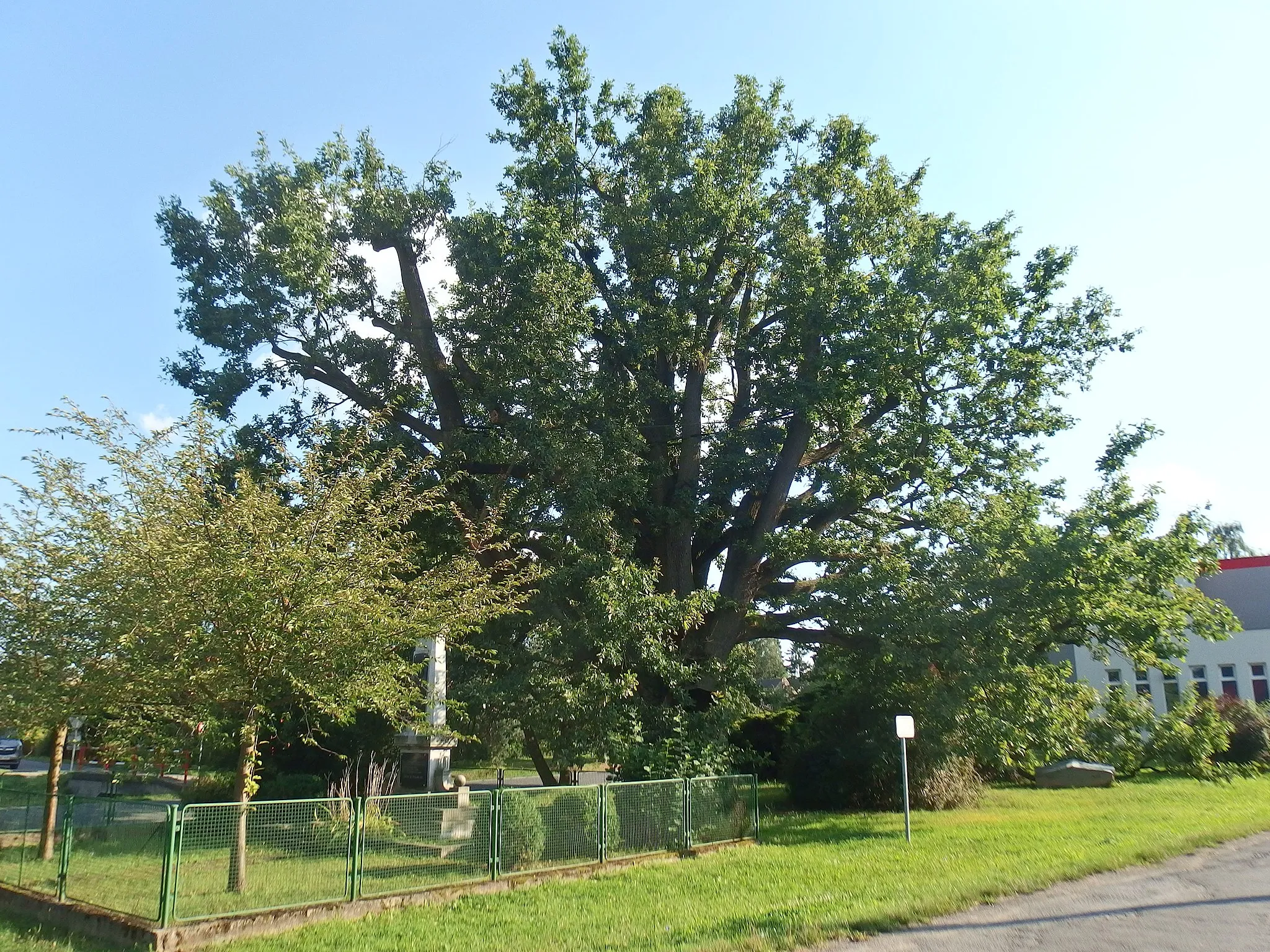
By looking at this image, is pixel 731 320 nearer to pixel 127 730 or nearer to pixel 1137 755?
pixel 1137 755

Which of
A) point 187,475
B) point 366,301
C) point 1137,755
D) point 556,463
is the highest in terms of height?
point 366,301

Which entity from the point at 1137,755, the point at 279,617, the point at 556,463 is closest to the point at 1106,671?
the point at 1137,755

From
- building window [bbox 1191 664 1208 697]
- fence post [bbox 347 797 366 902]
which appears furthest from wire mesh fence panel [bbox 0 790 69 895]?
building window [bbox 1191 664 1208 697]

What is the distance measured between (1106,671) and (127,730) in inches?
1800

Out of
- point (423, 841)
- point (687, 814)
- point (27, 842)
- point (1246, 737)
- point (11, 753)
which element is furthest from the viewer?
point (11, 753)

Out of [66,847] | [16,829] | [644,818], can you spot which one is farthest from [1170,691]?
[66,847]

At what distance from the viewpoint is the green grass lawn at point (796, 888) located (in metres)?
9.73

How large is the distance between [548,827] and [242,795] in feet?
13.3

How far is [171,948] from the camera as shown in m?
9.21

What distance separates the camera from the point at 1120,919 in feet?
34.6

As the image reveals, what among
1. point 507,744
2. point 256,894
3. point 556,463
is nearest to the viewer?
point 256,894

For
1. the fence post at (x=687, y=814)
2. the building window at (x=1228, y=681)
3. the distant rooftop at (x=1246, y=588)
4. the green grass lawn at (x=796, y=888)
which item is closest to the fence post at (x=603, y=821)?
the green grass lawn at (x=796, y=888)

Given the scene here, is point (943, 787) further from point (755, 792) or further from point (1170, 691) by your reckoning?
point (1170, 691)

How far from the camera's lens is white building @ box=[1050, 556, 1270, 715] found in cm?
4344
